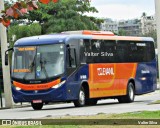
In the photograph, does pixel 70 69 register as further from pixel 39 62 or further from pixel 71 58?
pixel 39 62

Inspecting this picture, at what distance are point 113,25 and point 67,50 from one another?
132 metres

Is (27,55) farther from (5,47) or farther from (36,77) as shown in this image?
(5,47)

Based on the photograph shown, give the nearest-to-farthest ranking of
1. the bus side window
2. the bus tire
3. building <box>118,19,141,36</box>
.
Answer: the bus side window
the bus tire
building <box>118,19,141,36</box>

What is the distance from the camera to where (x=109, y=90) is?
91.5ft

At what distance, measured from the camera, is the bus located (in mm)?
24797

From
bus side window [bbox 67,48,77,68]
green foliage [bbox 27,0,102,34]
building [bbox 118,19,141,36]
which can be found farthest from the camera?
building [bbox 118,19,141,36]

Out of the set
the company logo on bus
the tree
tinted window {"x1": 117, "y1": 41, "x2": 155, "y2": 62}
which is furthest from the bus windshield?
the tree

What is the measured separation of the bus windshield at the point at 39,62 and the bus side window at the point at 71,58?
0.34 meters

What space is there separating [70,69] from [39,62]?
1.29 metres

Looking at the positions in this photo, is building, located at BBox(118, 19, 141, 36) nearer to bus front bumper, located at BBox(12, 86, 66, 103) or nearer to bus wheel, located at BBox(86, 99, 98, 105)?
bus wheel, located at BBox(86, 99, 98, 105)

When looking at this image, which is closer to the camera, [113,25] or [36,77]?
[36,77]

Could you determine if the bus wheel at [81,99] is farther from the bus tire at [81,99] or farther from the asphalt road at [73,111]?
the asphalt road at [73,111]

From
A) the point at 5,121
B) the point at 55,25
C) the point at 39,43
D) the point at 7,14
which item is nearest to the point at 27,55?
the point at 39,43

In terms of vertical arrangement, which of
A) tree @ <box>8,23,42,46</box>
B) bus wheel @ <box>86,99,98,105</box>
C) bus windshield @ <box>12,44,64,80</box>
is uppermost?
tree @ <box>8,23,42,46</box>
